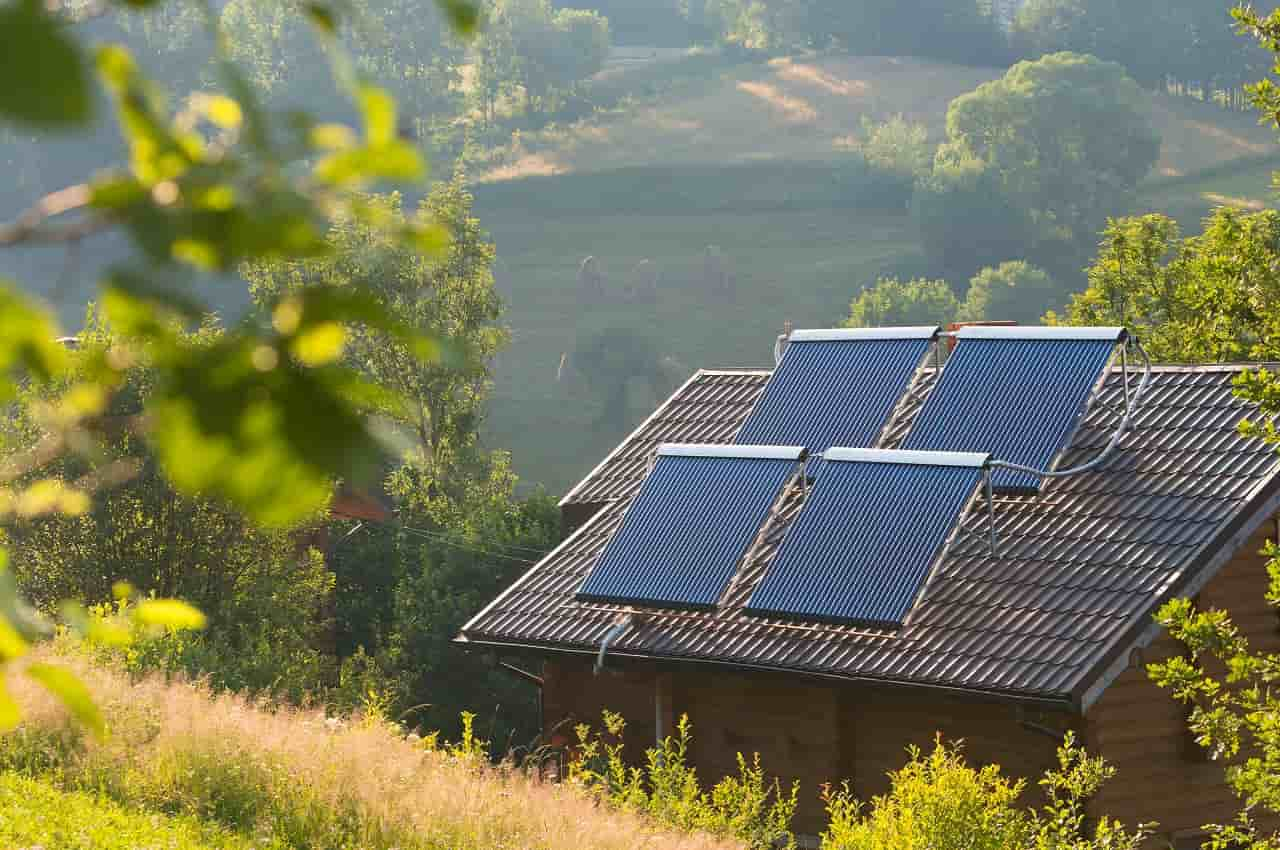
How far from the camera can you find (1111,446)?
14.8 meters

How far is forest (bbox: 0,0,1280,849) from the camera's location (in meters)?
1.47

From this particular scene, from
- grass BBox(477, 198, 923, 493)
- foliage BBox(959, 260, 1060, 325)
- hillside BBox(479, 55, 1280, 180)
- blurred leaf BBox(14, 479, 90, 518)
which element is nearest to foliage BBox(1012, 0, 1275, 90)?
hillside BBox(479, 55, 1280, 180)

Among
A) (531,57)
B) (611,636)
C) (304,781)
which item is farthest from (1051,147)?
(304,781)

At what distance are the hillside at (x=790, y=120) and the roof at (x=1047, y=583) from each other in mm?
91954

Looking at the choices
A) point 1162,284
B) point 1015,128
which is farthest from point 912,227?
point 1162,284

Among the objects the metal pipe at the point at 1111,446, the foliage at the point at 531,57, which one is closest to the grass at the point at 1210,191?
the foliage at the point at 531,57

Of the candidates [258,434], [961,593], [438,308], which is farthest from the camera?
[438,308]

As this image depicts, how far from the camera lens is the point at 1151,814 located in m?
13.0

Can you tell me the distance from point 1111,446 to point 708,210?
88899 mm

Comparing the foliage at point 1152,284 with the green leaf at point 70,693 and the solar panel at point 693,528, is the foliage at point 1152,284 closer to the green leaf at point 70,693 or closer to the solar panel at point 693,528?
the solar panel at point 693,528

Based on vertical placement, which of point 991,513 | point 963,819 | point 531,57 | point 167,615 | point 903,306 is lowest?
point 963,819

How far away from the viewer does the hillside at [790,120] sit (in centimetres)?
10712

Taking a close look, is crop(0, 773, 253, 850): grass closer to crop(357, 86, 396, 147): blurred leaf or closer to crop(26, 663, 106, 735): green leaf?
crop(26, 663, 106, 735): green leaf

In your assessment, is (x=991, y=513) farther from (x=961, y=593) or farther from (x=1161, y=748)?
(x=1161, y=748)
